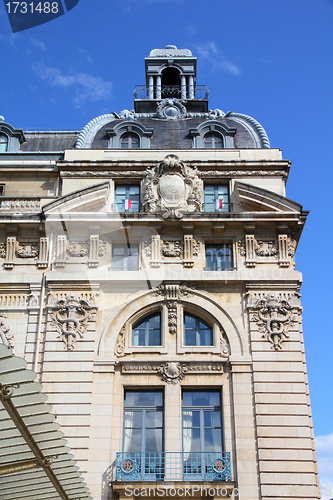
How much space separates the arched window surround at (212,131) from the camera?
32.2 meters

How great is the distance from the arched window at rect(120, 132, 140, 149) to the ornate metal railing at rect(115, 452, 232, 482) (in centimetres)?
1410

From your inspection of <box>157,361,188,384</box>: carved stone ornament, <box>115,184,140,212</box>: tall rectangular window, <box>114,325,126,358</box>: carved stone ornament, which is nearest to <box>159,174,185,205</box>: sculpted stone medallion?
<box>115,184,140,212</box>: tall rectangular window

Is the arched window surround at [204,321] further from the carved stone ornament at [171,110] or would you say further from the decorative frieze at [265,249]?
the carved stone ornament at [171,110]

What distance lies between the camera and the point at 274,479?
76.6 ft

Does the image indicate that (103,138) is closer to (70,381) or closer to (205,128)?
(205,128)

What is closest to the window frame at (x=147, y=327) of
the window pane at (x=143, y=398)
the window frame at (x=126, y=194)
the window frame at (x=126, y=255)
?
the window pane at (x=143, y=398)

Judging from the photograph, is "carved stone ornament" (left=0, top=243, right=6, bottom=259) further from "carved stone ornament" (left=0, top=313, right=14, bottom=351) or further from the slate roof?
the slate roof

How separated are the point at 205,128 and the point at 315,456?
605 inches

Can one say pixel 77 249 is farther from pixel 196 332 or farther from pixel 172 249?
pixel 196 332

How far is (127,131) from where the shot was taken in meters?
32.6

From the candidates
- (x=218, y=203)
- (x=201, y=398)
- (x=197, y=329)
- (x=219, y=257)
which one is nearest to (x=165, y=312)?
(x=197, y=329)

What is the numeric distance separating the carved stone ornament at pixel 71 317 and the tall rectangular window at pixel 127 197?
459cm

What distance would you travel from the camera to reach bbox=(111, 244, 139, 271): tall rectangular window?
27875 mm

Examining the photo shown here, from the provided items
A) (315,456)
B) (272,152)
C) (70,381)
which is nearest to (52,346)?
(70,381)
